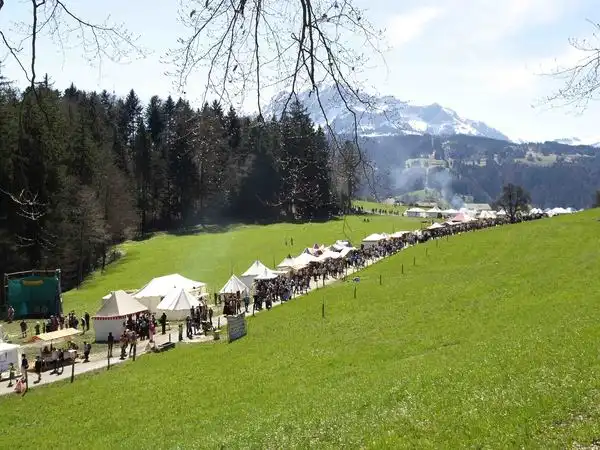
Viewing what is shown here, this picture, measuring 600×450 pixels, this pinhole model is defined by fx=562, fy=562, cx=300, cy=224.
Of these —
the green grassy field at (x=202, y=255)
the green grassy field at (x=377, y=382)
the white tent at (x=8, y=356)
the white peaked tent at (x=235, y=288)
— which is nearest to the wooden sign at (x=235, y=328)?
the green grassy field at (x=377, y=382)

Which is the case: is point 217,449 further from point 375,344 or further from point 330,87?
point 375,344

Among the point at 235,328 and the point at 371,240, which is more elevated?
the point at 371,240

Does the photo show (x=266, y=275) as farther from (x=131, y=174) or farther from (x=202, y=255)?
(x=131, y=174)

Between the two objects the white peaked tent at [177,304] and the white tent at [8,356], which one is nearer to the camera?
the white tent at [8,356]

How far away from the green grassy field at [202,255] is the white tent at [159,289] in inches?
192

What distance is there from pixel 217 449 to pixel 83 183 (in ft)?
176

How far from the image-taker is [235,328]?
86.2 feet

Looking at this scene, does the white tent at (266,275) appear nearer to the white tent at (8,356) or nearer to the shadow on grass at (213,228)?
the white tent at (8,356)

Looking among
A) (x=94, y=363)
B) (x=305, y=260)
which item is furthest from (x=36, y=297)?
(x=305, y=260)

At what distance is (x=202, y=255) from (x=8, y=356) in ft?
116

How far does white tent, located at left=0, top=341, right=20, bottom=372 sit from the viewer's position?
23281 mm

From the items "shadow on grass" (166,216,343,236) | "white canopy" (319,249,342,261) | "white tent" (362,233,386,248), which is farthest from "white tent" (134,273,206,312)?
"shadow on grass" (166,216,343,236)

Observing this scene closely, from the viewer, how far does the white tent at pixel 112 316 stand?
95.3 feet

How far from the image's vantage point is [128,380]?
20.3 meters
